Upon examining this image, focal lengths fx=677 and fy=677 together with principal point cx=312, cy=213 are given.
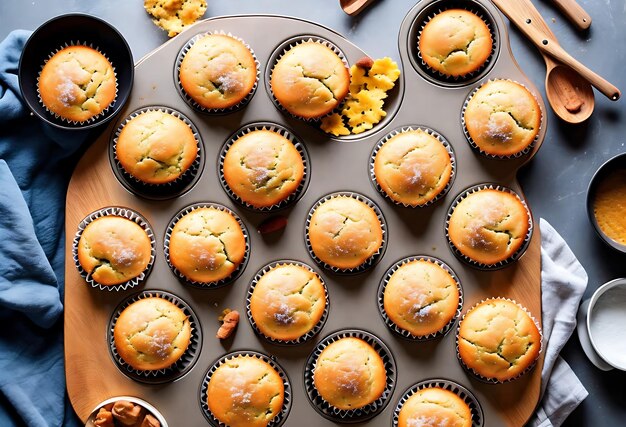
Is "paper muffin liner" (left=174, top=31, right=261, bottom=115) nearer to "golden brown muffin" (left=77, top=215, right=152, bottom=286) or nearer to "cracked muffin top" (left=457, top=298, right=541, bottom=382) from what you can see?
"golden brown muffin" (left=77, top=215, right=152, bottom=286)

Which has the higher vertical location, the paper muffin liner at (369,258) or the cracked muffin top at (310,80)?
the cracked muffin top at (310,80)

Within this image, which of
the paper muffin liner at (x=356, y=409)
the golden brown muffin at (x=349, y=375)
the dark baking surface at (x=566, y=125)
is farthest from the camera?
the dark baking surface at (x=566, y=125)

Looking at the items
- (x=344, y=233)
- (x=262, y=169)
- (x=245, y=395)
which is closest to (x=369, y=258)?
(x=344, y=233)

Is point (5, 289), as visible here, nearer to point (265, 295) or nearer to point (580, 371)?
point (265, 295)

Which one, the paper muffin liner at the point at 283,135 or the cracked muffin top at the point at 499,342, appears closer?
the cracked muffin top at the point at 499,342

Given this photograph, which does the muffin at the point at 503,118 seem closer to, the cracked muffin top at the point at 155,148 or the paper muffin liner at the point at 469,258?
the paper muffin liner at the point at 469,258

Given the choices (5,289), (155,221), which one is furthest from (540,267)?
(5,289)

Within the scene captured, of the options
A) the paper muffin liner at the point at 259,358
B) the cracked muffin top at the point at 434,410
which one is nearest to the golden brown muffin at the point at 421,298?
the cracked muffin top at the point at 434,410
